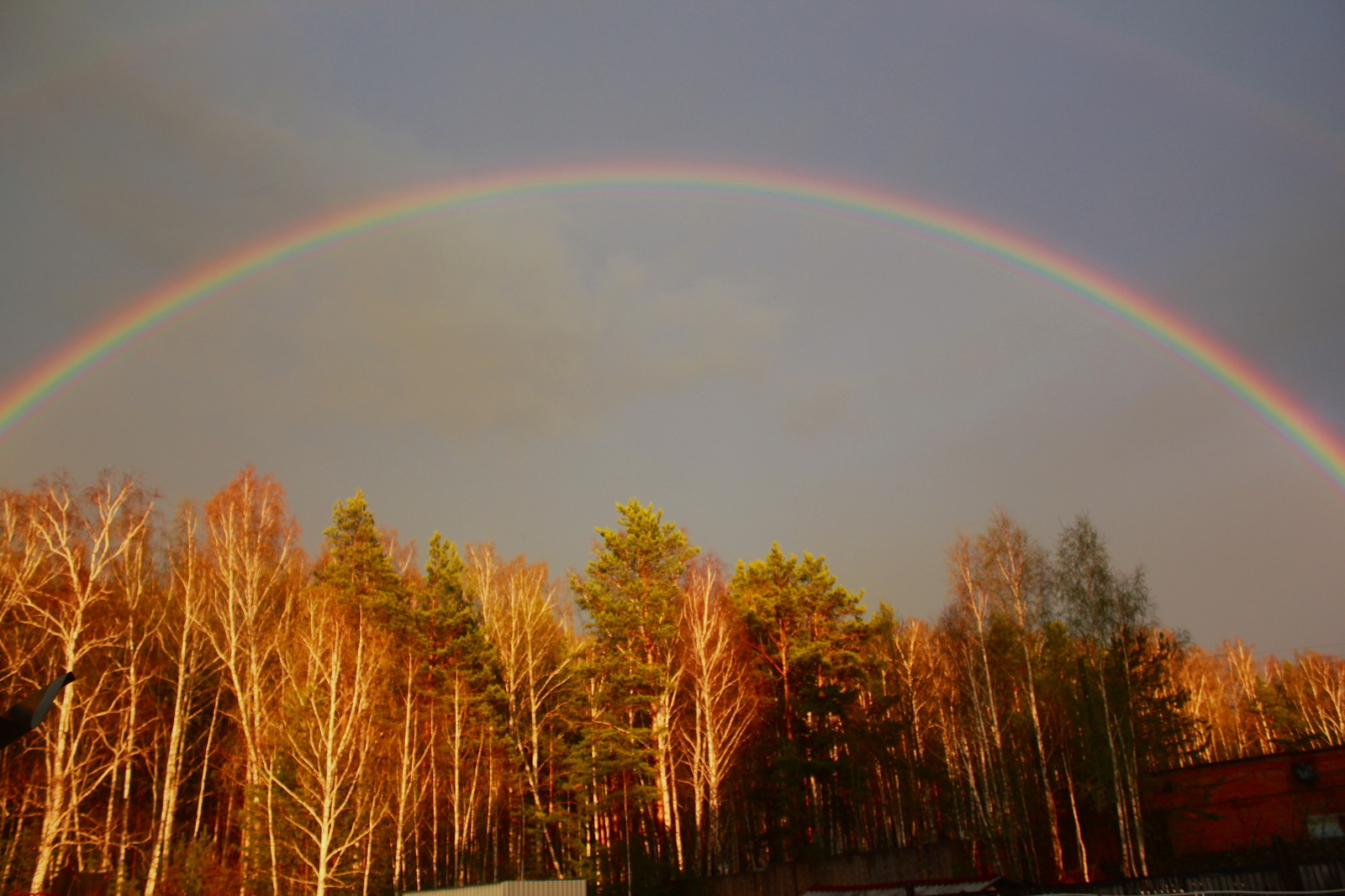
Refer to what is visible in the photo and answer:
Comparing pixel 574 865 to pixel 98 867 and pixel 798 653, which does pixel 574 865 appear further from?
pixel 98 867

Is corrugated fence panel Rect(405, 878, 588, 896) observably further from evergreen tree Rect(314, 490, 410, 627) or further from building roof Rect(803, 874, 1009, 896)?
evergreen tree Rect(314, 490, 410, 627)


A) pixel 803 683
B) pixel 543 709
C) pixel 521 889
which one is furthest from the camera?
pixel 543 709

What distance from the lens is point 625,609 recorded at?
1375 inches

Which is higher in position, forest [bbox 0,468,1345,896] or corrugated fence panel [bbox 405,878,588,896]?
forest [bbox 0,468,1345,896]

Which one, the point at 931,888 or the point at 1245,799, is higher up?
the point at 1245,799

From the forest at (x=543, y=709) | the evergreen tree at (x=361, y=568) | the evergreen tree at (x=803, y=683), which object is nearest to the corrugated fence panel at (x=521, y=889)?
the forest at (x=543, y=709)

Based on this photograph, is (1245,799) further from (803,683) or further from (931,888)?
(931,888)

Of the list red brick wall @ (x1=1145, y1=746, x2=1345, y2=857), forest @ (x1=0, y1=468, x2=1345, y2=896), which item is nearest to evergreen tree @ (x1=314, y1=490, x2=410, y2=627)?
forest @ (x1=0, y1=468, x2=1345, y2=896)

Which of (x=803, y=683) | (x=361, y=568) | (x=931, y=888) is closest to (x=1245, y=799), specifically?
(x=803, y=683)

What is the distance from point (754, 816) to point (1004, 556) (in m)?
17.3

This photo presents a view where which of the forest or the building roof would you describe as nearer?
the building roof

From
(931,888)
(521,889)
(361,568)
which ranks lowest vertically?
(931,888)

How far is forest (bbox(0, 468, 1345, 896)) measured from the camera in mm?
27828

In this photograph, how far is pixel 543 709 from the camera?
40906 mm
